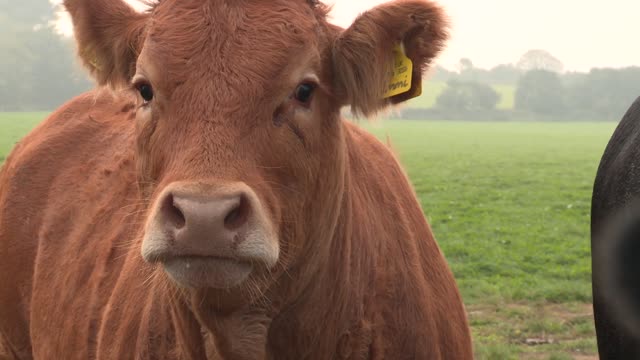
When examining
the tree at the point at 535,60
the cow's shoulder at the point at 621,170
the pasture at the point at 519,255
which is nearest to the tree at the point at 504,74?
the tree at the point at 535,60

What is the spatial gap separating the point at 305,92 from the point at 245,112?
1.00ft

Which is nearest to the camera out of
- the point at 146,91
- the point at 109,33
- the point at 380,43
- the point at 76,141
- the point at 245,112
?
the point at 245,112

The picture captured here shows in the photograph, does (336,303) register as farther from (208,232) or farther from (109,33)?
(109,33)

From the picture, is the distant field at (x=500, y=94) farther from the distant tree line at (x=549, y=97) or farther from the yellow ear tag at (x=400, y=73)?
the yellow ear tag at (x=400, y=73)

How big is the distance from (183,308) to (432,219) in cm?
1143

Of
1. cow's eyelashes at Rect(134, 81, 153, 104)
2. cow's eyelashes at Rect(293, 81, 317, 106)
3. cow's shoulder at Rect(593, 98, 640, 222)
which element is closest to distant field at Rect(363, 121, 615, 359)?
cow's eyelashes at Rect(293, 81, 317, 106)

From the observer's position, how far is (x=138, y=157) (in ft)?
10.0

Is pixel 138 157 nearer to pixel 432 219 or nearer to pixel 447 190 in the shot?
pixel 432 219

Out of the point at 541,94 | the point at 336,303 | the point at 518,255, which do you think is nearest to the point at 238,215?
the point at 336,303

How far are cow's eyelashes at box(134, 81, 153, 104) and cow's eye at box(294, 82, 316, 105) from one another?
1.67ft

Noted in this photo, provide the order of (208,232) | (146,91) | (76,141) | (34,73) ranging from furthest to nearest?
(34,73) → (76,141) → (146,91) → (208,232)

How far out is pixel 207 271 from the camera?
2.51 meters

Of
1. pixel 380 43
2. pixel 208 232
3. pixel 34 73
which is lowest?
pixel 34 73

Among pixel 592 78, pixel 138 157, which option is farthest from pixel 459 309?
pixel 592 78
